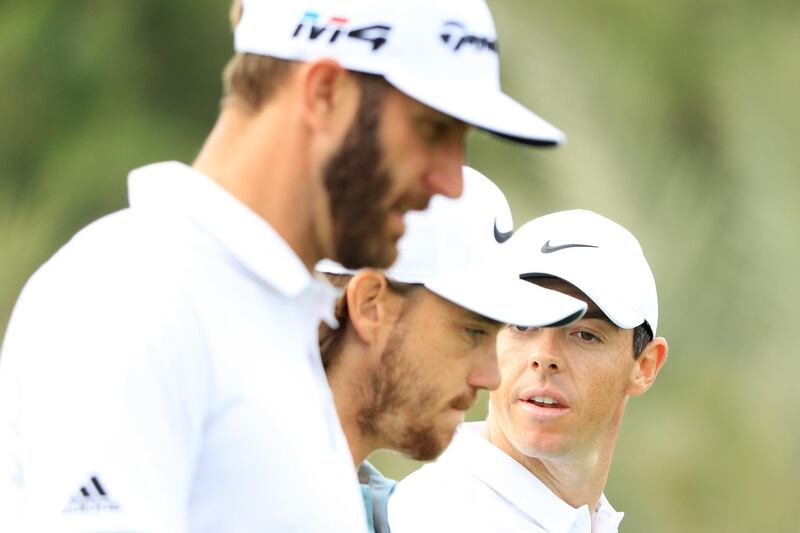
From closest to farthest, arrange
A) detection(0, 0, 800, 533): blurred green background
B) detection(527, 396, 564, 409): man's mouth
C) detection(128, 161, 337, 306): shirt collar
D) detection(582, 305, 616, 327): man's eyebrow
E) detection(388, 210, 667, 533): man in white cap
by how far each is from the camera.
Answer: detection(128, 161, 337, 306): shirt collar, detection(388, 210, 667, 533): man in white cap, detection(527, 396, 564, 409): man's mouth, detection(582, 305, 616, 327): man's eyebrow, detection(0, 0, 800, 533): blurred green background

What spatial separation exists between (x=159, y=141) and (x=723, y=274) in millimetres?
3116

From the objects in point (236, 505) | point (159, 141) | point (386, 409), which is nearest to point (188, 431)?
point (236, 505)

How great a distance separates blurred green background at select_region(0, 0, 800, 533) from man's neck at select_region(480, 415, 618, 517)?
4.11m

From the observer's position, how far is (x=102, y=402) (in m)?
1.65

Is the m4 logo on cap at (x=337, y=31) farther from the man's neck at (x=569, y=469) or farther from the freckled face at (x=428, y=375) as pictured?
the man's neck at (x=569, y=469)

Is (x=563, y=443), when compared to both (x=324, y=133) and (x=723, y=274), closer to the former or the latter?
(x=324, y=133)

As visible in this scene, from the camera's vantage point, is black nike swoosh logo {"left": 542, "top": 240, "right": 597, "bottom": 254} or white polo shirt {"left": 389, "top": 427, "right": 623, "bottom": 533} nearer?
white polo shirt {"left": 389, "top": 427, "right": 623, "bottom": 533}

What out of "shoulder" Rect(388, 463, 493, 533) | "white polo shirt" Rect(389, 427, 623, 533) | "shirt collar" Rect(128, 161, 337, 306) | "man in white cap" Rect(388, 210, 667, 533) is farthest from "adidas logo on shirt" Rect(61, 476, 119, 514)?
"man in white cap" Rect(388, 210, 667, 533)

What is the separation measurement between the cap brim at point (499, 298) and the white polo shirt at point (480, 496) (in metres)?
0.71

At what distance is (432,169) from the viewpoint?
1.90 meters

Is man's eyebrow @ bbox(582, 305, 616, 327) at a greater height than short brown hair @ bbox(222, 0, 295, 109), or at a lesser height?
lesser

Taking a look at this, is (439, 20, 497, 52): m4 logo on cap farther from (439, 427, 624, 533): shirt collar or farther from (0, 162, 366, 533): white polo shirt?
→ (439, 427, 624, 533): shirt collar

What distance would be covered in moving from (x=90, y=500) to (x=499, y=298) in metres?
1.30

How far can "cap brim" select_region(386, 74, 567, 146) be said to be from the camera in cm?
185
